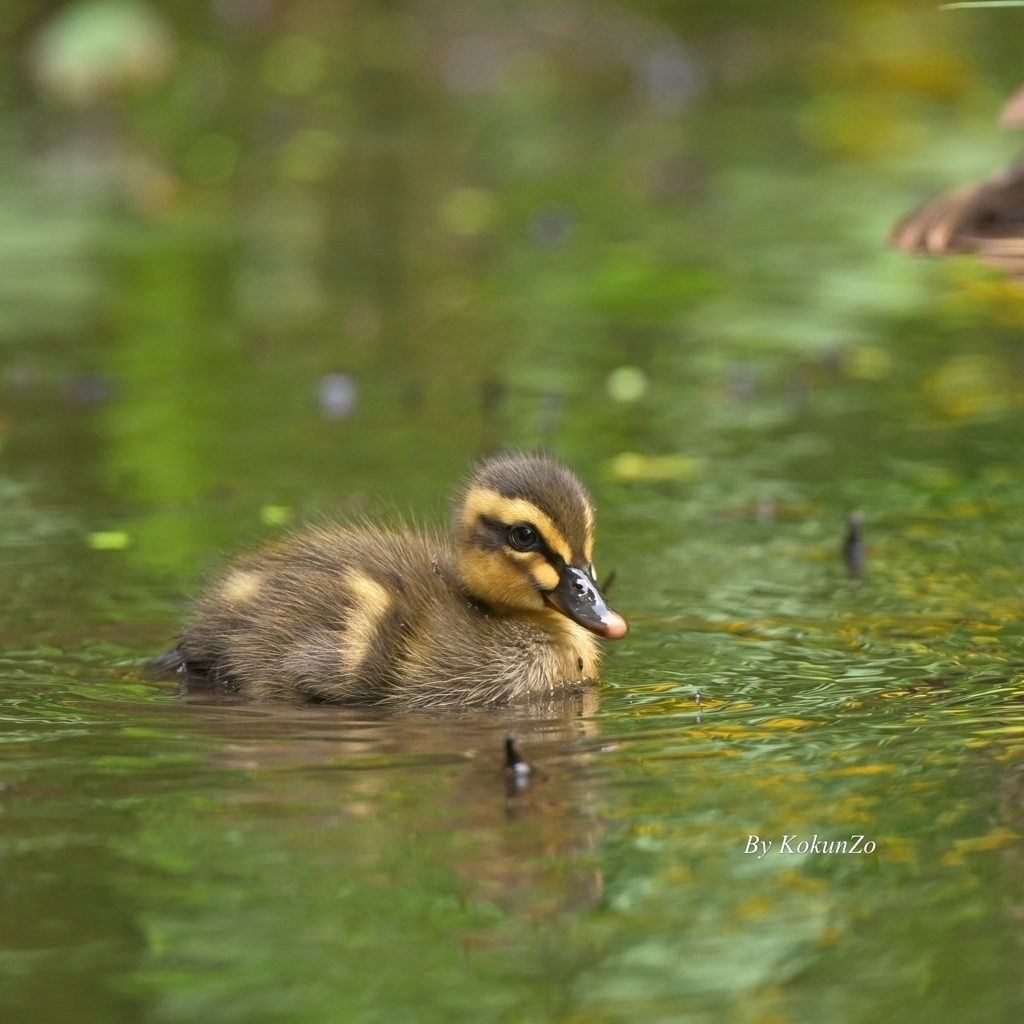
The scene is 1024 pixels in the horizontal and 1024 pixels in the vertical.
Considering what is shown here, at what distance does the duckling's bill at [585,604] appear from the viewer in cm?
511

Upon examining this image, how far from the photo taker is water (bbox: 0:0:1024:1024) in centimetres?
359

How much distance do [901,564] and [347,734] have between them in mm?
1925

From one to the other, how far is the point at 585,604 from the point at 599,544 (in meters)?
1.20

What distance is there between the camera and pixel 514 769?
4410 mm

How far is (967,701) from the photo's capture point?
15.8 ft

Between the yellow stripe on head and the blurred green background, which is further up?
the blurred green background

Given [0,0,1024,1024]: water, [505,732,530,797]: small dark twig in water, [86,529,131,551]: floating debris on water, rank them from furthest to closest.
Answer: [86,529,131,551]: floating debris on water, [505,732,530,797]: small dark twig in water, [0,0,1024,1024]: water

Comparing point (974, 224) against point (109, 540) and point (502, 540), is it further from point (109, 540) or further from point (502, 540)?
point (109, 540)

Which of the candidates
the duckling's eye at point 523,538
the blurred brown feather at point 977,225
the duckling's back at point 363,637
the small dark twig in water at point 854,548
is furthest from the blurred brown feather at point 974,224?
the duckling's back at point 363,637

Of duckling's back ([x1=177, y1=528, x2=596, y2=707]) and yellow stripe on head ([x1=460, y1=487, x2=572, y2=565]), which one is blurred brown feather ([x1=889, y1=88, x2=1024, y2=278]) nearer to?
yellow stripe on head ([x1=460, y1=487, x2=572, y2=565])

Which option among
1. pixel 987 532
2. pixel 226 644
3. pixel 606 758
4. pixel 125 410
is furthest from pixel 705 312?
pixel 606 758

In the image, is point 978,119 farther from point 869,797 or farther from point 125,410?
point 869,797

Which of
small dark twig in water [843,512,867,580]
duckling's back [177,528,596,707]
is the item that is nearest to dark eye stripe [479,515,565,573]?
duckling's back [177,528,596,707]

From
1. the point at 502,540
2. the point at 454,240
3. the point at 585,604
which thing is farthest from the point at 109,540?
the point at 454,240
